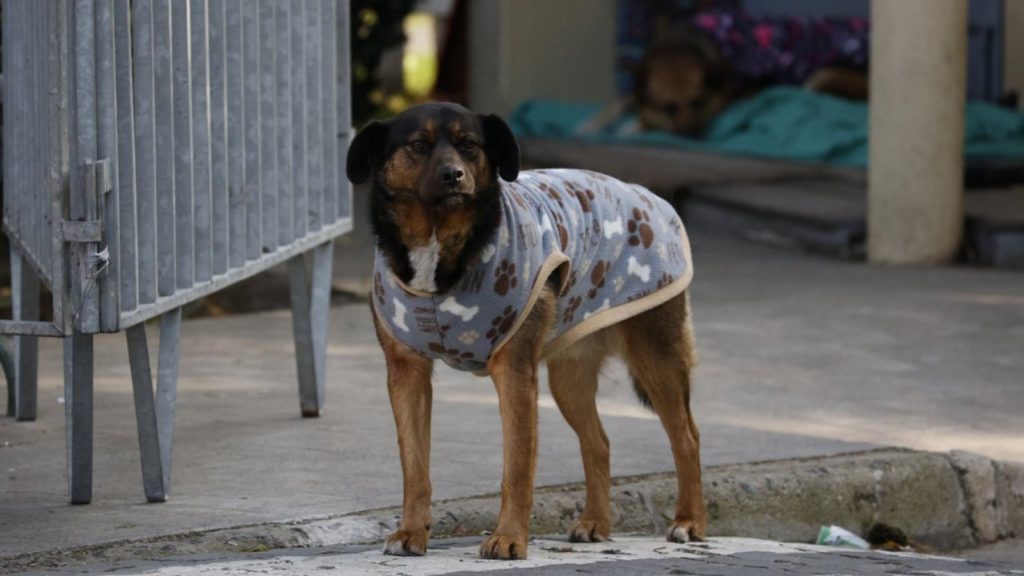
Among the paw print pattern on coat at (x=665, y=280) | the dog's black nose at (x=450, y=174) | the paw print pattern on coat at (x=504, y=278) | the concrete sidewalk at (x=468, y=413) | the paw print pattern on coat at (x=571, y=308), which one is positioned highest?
the dog's black nose at (x=450, y=174)

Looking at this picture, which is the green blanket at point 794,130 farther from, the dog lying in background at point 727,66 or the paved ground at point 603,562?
the paved ground at point 603,562

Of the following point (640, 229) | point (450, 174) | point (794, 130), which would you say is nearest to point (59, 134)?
point (450, 174)

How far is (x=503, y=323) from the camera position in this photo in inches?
181

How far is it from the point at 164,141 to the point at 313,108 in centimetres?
138

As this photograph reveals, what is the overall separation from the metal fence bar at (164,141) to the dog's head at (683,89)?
10089 millimetres

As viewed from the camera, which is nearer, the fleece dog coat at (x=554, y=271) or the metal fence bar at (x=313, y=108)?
the fleece dog coat at (x=554, y=271)

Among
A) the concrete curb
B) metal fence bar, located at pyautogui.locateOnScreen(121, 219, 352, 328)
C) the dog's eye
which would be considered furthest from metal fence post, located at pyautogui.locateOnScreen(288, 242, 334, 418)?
the dog's eye

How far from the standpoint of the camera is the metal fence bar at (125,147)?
4914 mm

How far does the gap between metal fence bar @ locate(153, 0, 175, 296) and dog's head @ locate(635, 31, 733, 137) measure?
10.1 m

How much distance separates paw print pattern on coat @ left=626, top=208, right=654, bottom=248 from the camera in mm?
5051

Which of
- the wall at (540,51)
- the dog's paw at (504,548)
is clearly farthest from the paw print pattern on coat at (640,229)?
the wall at (540,51)

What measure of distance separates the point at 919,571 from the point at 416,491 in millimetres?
1351

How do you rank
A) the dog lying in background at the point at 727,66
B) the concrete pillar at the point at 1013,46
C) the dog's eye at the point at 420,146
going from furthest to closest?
the dog lying in background at the point at 727,66 → the concrete pillar at the point at 1013,46 → the dog's eye at the point at 420,146

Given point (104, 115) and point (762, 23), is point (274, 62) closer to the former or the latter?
point (104, 115)
